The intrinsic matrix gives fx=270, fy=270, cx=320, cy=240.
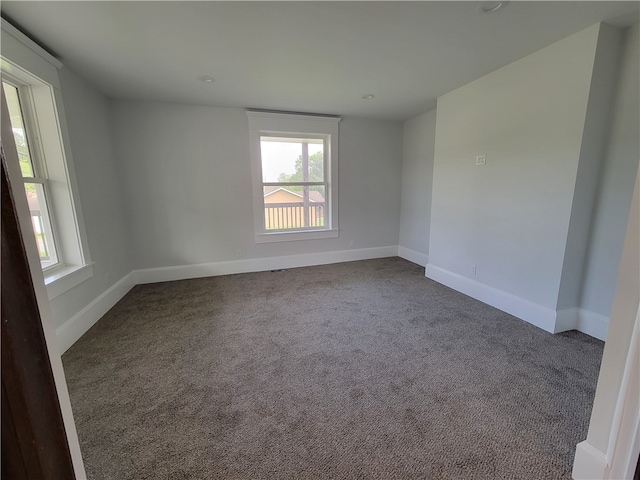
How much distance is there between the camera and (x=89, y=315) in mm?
2570

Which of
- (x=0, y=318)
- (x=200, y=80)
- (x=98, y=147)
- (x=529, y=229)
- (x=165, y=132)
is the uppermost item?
(x=200, y=80)

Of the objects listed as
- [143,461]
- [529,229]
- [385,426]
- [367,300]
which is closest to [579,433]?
[385,426]

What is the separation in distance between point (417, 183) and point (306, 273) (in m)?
2.31

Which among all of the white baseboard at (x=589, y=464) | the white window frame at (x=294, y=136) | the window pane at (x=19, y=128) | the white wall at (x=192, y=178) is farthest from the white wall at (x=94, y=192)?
the white baseboard at (x=589, y=464)

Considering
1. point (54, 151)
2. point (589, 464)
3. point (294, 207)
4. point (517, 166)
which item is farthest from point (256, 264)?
point (589, 464)

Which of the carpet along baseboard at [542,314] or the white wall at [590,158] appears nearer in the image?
the white wall at [590,158]

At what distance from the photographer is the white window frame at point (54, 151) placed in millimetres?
1965

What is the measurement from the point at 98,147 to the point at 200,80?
54.9 inches

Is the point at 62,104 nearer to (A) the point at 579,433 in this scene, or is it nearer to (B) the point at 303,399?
(B) the point at 303,399

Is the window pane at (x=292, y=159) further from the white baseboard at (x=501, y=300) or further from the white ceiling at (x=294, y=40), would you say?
the white baseboard at (x=501, y=300)

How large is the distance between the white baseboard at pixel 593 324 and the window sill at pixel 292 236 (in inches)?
121

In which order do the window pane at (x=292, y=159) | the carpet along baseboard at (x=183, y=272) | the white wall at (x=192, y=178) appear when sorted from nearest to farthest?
the carpet along baseboard at (x=183, y=272)
the white wall at (x=192, y=178)
the window pane at (x=292, y=159)

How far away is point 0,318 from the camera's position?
46 cm

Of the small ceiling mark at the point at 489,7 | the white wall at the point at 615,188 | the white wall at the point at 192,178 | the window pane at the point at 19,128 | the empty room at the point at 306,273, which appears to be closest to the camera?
the empty room at the point at 306,273
